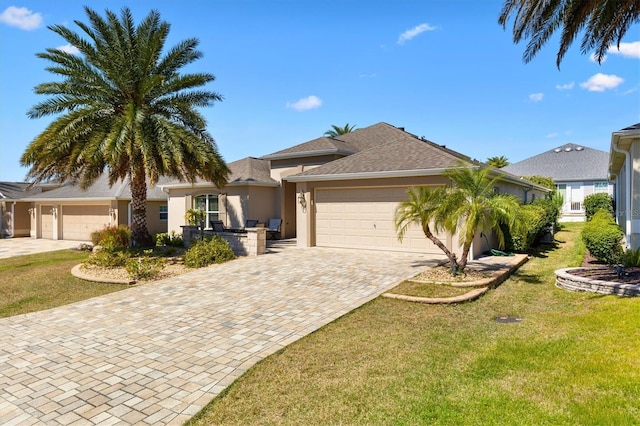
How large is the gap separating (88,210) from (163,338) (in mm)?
22439

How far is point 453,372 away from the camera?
4.86 meters

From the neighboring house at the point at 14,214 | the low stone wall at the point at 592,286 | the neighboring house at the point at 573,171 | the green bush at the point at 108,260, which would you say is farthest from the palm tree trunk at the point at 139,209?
the neighboring house at the point at 573,171

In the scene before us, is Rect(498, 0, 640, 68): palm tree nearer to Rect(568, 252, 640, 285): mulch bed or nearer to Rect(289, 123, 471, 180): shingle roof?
Rect(289, 123, 471, 180): shingle roof

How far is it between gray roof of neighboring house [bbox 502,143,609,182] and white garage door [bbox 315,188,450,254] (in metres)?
27.2

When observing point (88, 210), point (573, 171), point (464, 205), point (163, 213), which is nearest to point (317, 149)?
point (464, 205)

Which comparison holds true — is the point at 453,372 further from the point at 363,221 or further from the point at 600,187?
the point at 600,187

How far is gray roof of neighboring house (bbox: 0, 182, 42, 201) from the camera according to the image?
29486 millimetres

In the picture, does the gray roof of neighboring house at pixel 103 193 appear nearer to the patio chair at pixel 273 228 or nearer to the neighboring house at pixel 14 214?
the neighboring house at pixel 14 214

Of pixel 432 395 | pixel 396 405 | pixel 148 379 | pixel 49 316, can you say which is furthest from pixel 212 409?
pixel 49 316

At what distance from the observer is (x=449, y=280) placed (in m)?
9.59

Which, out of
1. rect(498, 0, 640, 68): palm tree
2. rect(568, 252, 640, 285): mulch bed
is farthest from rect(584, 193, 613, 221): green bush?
rect(498, 0, 640, 68): palm tree

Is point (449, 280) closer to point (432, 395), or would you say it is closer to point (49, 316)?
point (432, 395)

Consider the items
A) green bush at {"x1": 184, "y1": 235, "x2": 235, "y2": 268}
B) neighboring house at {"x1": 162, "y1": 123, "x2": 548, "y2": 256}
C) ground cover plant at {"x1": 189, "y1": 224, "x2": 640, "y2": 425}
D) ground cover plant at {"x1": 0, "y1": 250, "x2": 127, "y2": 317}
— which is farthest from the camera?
neighboring house at {"x1": 162, "y1": 123, "x2": 548, "y2": 256}

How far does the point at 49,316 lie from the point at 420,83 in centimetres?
1764
